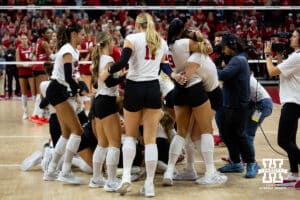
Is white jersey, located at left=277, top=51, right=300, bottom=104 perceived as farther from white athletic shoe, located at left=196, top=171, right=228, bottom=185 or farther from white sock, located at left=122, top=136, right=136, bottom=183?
white sock, located at left=122, top=136, right=136, bottom=183

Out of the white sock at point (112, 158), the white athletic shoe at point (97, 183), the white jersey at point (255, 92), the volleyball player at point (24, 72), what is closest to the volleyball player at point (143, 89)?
the white sock at point (112, 158)

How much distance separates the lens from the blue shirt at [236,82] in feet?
20.5

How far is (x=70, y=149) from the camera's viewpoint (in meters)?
6.12

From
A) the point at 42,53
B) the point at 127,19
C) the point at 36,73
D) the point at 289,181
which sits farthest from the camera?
the point at 127,19

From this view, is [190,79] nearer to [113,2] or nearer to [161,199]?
[161,199]

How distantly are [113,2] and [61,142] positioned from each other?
515 inches

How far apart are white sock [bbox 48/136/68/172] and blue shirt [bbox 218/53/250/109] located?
74.0 inches

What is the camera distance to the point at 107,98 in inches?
225

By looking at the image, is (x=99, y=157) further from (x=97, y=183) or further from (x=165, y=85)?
(x=165, y=85)

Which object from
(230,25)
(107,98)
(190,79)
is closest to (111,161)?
(107,98)

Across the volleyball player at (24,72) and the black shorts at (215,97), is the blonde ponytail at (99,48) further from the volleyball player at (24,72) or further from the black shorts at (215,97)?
the volleyball player at (24,72)

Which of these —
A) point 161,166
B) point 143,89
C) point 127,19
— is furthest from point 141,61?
point 127,19

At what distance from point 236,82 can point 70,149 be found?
1988 mm

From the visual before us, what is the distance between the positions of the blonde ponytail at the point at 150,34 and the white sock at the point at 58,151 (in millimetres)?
1541
